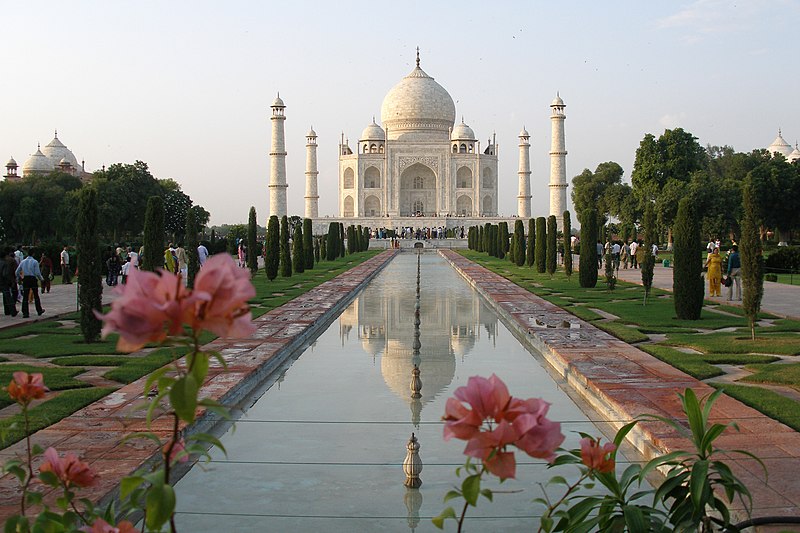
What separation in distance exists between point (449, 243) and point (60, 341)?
30.0 m

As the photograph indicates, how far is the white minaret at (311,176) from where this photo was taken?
136ft

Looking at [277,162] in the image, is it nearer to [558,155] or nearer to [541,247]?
[558,155]

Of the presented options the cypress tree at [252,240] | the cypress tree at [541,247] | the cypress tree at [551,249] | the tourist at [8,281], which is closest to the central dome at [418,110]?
the cypress tree at [541,247]

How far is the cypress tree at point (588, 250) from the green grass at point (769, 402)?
8058mm

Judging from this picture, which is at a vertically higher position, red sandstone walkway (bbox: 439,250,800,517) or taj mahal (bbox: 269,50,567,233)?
taj mahal (bbox: 269,50,567,233)

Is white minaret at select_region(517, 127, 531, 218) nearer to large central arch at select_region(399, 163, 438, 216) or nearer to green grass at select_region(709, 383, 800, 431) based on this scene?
large central arch at select_region(399, 163, 438, 216)

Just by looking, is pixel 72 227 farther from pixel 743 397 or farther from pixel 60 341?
pixel 743 397

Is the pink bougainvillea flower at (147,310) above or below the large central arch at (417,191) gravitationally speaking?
below

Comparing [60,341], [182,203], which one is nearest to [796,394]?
[60,341]

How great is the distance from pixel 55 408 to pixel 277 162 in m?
34.5

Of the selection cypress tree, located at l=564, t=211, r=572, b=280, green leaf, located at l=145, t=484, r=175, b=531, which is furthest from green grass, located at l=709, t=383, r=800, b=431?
cypress tree, located at l=564, t=211, r=572, b=280

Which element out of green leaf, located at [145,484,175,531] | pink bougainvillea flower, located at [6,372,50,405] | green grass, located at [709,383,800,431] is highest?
pink bougainvillea flower, located at [6,372,50,405]

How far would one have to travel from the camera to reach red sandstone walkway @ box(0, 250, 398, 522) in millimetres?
2955

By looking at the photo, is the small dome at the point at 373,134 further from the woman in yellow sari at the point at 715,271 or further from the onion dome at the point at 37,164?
the woman in yellow sari at the point at 715,271
